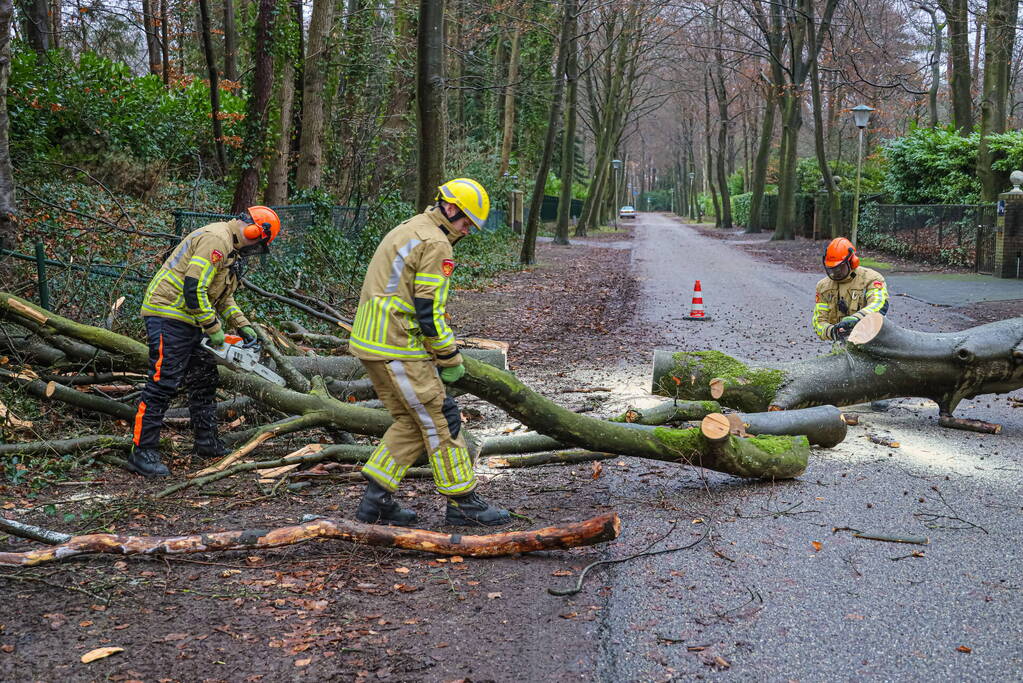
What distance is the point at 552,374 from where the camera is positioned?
941cm

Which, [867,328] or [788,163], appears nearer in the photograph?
[867,328]

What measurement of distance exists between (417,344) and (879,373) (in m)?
4.14

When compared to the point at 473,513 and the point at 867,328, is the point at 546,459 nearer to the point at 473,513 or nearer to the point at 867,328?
the point at 473,513

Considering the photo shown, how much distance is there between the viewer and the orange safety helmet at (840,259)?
761cm

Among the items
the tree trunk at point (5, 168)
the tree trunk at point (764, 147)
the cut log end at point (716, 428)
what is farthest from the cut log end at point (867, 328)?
the tree trunk at point (764, 147)

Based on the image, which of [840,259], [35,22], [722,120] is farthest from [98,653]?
[722,120]

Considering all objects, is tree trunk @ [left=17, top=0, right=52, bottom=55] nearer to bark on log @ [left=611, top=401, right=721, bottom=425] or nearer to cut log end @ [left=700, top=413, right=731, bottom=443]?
bark on log @ [left=611, top=401, right=721, bottom=425]

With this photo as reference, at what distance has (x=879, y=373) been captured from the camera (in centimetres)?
714

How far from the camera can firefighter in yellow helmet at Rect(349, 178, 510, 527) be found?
4688 millimetres

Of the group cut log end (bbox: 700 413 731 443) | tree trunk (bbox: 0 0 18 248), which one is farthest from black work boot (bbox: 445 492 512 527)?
tree trunk (bbox: 0 0 18 248)

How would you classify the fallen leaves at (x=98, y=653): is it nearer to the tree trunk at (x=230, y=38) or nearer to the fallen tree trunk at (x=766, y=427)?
the fallen tree trunk at (x=766, y=427)

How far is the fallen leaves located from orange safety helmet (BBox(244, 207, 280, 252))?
314 centimetres

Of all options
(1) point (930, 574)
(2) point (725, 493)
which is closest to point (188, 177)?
(2) point (725, 493)

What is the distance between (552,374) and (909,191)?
69.5 feet
